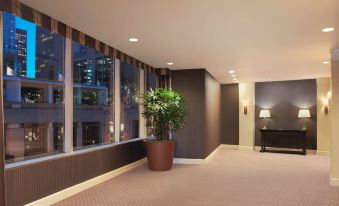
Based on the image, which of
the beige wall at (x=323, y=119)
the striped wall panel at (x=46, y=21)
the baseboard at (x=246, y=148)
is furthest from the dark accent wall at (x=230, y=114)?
the striped wall panel at (x=46, y=21)

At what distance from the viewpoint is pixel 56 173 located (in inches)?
158

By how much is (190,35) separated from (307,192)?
10.8 feet

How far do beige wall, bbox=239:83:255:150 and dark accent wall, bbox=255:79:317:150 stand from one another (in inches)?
6.7

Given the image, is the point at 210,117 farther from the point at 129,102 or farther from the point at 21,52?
the point at 21,52

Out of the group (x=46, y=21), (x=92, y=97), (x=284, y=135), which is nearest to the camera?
(x=46, y=21)

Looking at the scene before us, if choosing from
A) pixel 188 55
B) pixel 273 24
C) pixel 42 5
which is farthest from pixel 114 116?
pixel 273 24

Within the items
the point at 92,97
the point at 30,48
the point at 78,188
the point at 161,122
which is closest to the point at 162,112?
the point at 161,122

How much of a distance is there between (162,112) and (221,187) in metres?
2.11

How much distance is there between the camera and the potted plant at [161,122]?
6125 millimetres

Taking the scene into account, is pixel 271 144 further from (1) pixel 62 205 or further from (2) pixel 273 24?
(1) pixel 62 205

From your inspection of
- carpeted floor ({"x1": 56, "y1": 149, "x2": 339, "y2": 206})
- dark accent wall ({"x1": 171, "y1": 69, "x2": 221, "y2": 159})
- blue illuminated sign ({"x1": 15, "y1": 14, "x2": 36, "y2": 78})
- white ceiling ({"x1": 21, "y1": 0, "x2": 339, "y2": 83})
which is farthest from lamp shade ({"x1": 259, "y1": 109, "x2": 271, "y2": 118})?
blue illuminated sign ({"x1": 15, "y1": 14, "x2": 36, "y2": 78})

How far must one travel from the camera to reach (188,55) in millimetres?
5637

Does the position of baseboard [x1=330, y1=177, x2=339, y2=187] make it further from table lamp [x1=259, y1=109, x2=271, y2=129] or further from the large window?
the large window

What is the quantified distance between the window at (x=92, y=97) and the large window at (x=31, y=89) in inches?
14.4
